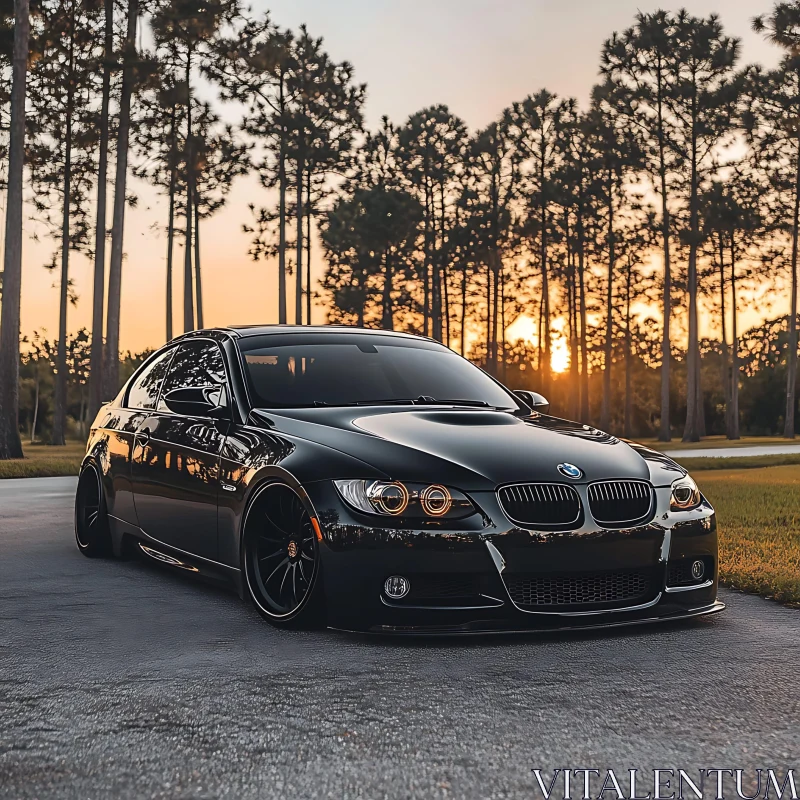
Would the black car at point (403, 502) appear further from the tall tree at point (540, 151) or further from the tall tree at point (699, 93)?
the tall tree at point (540, 151)

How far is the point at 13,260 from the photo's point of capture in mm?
26141

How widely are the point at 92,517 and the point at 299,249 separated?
38.6 m

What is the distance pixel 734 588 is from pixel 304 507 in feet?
10.9

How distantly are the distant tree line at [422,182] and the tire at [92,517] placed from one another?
17.7 m

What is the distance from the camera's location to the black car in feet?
17.9

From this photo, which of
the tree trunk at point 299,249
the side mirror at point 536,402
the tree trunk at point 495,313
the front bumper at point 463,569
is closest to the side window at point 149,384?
the side mirror at point 536,402

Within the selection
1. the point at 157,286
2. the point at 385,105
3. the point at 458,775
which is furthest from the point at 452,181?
the point at 458,775

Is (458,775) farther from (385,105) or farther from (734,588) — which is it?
(385,105)

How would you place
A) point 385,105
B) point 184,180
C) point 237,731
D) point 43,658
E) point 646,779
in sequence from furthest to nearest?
point 385,105 < point 184,180 < point 43,658 < point 237,731 < point 646,779

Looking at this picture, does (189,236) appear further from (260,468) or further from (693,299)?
(260,468)

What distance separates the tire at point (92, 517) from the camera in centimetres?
855

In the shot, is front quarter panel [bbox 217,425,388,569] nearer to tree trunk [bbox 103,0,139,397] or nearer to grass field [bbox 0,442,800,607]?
grass field [bbox 0,442,800,607]

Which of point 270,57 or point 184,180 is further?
point 184,180

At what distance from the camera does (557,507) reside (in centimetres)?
557
